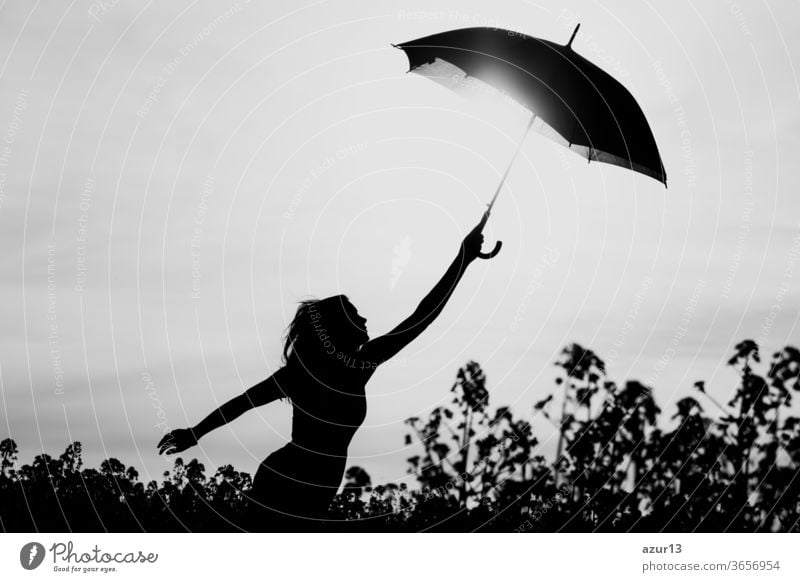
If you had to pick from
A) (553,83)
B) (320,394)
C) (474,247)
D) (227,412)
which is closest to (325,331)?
(320,394)

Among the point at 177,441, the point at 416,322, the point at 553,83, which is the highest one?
the point at 553,83

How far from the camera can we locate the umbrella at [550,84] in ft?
39.6

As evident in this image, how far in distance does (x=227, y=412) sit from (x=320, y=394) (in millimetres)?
925

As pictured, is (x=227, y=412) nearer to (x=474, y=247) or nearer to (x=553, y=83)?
(x=474, y=247)

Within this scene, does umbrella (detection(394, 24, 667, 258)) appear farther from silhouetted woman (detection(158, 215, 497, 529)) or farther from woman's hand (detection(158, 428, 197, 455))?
woman's hand (detection(158, 428, 197, 455))

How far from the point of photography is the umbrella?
12.1m

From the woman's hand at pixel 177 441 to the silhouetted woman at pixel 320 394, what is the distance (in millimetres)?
461

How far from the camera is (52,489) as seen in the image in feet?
48.5

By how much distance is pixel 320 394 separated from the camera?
30.4ft

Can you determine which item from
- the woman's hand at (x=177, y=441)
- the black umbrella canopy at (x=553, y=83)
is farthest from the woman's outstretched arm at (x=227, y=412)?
the black umbrella canopy at (x=553, y=83)

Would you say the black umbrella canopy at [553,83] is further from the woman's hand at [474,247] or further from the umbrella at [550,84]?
the woman's hand at [474,247]

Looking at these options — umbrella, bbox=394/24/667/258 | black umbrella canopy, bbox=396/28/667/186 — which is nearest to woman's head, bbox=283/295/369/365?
umbrella, bbox=394/24/667/258

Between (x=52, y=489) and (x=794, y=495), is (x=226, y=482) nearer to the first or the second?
(x=52, y=489)
